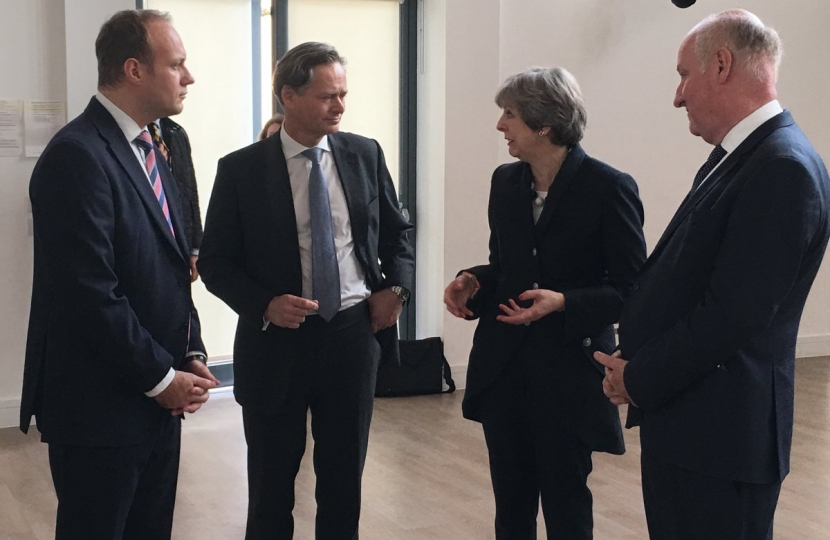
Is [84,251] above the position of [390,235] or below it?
above

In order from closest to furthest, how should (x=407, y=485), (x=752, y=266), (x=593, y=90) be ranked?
(x=752, y=266) < (x=407, y=485) < (x=593, y=90)

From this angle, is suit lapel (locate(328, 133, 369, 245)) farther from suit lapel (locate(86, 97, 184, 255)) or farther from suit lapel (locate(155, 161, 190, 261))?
suit lapel (locate(86, 97, 184, 255))

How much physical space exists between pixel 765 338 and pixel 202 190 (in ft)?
14.6

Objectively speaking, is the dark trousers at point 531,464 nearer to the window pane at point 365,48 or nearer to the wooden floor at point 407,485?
the wooden floor at point 407,485

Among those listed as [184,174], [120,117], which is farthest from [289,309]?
[184,174]

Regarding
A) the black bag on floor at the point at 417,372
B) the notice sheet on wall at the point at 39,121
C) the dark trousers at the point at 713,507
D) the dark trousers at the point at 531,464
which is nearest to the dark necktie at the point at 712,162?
the dark trousers at the point at 713,507

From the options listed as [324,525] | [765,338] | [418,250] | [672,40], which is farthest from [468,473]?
[672,40]

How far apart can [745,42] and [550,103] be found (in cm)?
70

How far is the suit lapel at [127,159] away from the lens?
6.65ft

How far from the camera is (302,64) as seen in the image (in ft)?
8.61

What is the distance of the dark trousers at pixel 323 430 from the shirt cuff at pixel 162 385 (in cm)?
62

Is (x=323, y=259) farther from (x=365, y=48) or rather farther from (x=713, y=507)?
(x=365, y=48)

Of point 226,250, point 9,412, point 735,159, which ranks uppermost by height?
point 735,159

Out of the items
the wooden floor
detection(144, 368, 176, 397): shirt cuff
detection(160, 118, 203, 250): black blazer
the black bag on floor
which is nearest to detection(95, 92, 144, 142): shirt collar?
detection(144, 368, 176, 397): shirt cuff
